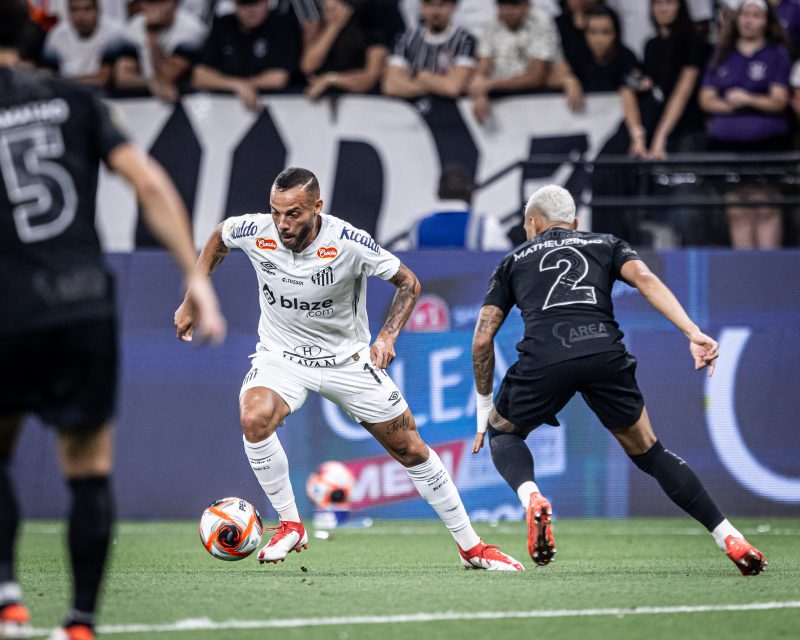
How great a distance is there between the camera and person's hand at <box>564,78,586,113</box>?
1317 cm

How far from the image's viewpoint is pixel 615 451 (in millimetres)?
11461

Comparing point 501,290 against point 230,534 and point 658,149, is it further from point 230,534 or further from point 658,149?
point 658,149

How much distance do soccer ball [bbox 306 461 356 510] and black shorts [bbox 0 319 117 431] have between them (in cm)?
645

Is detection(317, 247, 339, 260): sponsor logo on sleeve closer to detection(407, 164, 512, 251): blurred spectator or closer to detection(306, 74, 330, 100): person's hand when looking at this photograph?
detection(407, 164, 512, 251): blurred spectator

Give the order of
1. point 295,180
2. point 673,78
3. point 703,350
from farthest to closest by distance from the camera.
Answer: point 673,78 < point 295,180 < point 703,350

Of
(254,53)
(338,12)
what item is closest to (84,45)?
(254,53)

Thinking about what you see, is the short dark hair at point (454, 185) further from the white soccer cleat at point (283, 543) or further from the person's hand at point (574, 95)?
the white soccer cleat at point (283, 543)

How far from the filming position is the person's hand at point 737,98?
12375mm

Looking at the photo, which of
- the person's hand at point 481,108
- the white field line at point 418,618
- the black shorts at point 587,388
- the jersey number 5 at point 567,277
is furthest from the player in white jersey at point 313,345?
the person's hand at point 481,108

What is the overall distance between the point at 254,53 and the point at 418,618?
9.73 metres

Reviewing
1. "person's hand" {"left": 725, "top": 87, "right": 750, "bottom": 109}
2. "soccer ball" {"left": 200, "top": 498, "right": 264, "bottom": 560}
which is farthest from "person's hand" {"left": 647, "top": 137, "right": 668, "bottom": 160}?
"soccer ball" {"left": 200, "top": 498, "right": 264, "bottom": 560}

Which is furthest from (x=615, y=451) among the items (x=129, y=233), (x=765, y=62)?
(x=129, y=233)

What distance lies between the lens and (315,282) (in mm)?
7961

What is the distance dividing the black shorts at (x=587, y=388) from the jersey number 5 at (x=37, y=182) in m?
3.40
